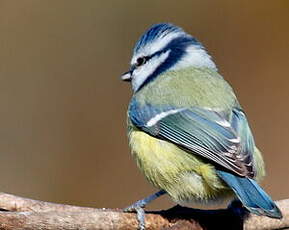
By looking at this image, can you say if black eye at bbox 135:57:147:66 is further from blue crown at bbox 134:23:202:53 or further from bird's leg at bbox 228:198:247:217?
bird's leg at bbox 228:198:247:217

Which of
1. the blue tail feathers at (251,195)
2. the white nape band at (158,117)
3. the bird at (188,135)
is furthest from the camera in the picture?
the white nape band at (158,117)

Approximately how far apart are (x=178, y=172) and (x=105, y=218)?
0.44 m

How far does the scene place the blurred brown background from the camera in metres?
4.15

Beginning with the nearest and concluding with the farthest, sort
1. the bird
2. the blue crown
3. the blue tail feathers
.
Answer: the blue tail feathers < the bird < the blue crown

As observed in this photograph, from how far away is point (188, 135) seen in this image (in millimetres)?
2758

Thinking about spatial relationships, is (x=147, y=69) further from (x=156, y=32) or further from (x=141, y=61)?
(x=156, y=32)

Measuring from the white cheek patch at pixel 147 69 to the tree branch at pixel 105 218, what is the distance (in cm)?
63

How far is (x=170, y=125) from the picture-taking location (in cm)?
284

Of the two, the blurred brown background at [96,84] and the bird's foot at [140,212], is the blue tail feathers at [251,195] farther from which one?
the blurred brown background at [96,84]

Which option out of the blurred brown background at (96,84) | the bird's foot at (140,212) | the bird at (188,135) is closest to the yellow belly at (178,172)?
the bird at (188,135)

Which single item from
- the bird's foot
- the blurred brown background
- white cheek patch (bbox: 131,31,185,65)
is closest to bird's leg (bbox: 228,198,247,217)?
the bird's foot

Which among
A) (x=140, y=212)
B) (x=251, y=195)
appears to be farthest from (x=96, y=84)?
(x=251, y=195)

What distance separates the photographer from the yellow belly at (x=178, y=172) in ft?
8.79

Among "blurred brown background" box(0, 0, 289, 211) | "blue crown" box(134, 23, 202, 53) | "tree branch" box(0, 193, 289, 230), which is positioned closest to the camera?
"tree branch" box(0, 193, 289, 230)
